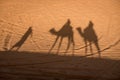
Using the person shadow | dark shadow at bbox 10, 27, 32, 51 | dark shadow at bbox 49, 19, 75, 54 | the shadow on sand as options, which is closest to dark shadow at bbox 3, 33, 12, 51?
dark shadow at bbox 10, 27, 32, 51

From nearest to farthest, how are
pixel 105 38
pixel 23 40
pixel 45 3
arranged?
pixel 23 40 → pixel 105 38 → pixel 45 3

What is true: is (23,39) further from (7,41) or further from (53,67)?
(53,67)

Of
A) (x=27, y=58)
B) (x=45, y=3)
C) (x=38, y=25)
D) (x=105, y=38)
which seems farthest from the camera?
(x=45, y=3)

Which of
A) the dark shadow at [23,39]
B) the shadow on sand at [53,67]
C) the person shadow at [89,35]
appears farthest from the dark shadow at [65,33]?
the shadow on sand at [53,67]

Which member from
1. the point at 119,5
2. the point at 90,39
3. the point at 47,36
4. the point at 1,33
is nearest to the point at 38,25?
the point at 47,36

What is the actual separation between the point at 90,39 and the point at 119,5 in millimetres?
4497

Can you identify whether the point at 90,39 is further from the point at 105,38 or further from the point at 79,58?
the point at 79,58

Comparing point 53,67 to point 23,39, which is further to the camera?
point 23,39

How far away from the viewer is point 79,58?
740 cm

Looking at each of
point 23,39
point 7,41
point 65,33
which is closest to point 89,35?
point 65,33

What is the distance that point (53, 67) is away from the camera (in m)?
6.74

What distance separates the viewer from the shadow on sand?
246 inches

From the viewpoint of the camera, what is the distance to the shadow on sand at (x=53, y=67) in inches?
246

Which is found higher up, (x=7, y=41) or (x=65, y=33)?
(x=7, y=41)
